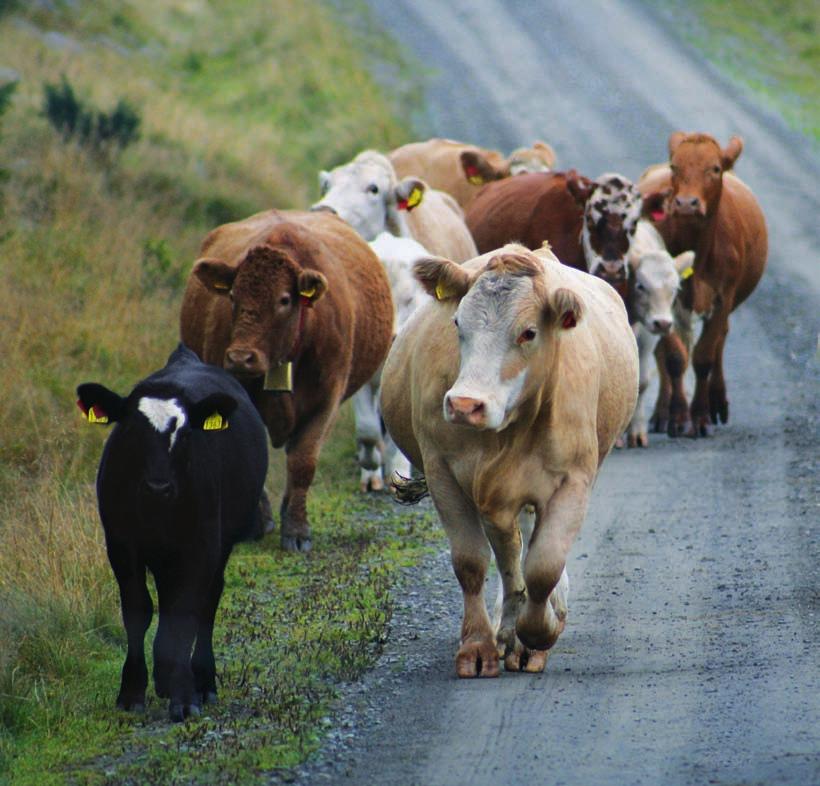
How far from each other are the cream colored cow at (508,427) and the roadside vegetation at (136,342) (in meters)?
0.73

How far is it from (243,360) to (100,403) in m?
3.08

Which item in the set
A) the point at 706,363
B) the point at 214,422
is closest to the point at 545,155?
the point at 706,363

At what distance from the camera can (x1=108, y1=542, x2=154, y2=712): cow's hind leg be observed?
7.33 metres

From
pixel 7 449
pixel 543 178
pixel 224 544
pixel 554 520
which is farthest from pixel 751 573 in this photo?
pixel 543 178

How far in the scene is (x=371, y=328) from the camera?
12.3 meters

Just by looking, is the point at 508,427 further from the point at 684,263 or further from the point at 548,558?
the point at 684,263

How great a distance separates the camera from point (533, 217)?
15148mm

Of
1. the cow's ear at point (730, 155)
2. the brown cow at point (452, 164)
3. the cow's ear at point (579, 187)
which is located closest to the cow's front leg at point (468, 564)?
the cow's ear at point (579, 187)

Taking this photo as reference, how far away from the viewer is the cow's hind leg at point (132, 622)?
733 centimetres

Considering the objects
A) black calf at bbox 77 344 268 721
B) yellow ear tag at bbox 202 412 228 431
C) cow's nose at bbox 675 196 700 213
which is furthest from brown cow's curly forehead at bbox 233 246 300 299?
cow's nose at bbox 675 196 700 213

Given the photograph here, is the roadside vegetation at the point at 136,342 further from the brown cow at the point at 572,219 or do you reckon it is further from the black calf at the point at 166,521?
the brown cow at the point at 572,219

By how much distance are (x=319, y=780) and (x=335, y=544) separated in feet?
15.4

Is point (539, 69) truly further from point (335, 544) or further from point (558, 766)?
point (558, 766)

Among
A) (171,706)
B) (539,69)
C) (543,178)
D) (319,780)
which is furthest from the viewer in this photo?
(539,69)
